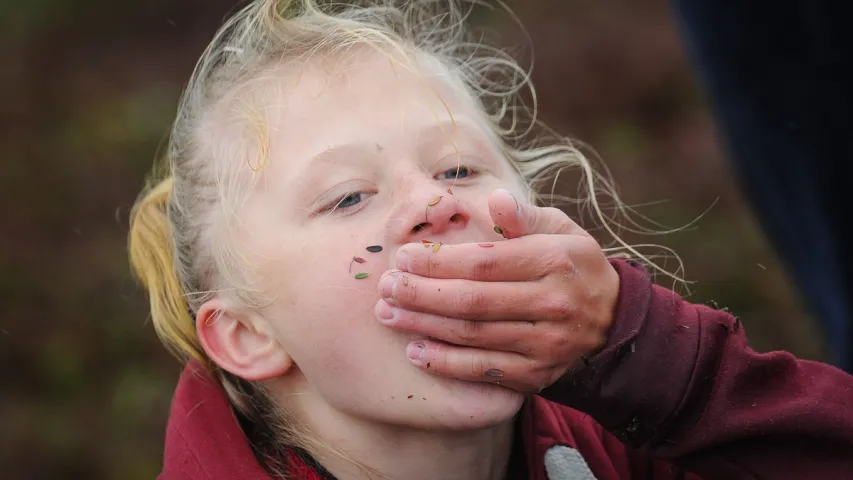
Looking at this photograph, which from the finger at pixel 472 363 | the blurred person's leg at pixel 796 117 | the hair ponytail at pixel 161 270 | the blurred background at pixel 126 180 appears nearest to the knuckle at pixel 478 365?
the finger at pixel 472 363

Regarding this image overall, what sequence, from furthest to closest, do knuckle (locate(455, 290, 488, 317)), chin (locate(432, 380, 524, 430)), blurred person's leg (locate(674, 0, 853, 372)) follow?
blurred person's leg (locate(674, 0, 853, 372)) < chin (locate(432, 380, 524, 430)) < knuckle (locate(455, 290, 488, 317))

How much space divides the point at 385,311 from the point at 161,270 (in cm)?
88

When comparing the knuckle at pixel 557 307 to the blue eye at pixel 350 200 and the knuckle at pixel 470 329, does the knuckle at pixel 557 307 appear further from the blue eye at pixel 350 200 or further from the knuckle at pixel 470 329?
the blue eye at pixel 350 200

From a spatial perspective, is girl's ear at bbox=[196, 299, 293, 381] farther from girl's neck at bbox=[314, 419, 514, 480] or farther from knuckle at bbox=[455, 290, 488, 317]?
knuckle at bbox=[455, 290, 488, 317]

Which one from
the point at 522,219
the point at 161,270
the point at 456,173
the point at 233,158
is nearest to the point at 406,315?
the point at 522,219

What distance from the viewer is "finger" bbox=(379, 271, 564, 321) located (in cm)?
153

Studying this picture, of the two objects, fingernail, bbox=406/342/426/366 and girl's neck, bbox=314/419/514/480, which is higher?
fingernail, bbox=406/342/426/366

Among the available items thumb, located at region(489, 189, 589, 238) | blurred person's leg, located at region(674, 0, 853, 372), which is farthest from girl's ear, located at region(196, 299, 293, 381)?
blurred person's leg, located at region(674, 0, 853, 372)

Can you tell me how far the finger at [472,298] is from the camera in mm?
1532

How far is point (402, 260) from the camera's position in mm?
1582

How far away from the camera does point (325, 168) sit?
176 cm

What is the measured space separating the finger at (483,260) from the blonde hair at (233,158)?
346 mm

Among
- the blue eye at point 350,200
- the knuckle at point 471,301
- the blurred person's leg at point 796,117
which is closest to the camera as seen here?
the knuckle at point 471,301

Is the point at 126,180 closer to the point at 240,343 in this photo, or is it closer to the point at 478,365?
the point at 240,343
